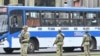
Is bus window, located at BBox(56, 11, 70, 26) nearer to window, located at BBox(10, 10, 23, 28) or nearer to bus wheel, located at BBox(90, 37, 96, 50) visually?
bus wheel, located at BBox(90, 37, 96, 50)

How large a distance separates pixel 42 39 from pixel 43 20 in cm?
137

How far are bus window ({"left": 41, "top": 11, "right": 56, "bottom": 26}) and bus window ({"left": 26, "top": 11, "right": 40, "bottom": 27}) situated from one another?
378 millimetres

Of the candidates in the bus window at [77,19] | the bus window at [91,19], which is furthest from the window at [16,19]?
the bus window at [91,19]

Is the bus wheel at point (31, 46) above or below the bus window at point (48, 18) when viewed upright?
below

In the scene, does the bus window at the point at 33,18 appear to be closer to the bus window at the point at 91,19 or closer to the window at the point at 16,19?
the window at the point at 16,19

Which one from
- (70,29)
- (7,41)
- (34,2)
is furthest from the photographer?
(34,2)

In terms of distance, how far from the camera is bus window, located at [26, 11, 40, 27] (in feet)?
88.1

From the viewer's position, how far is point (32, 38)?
88.9 ft

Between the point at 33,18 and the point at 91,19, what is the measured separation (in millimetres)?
4614

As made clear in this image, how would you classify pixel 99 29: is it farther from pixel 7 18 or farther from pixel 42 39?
pixel 7 18

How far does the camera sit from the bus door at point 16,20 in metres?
26.5

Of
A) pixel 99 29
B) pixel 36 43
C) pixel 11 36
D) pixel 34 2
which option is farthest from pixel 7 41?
pixel 34 2

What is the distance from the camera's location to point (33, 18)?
27.0 meters

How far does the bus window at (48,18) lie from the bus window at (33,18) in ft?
1.24
